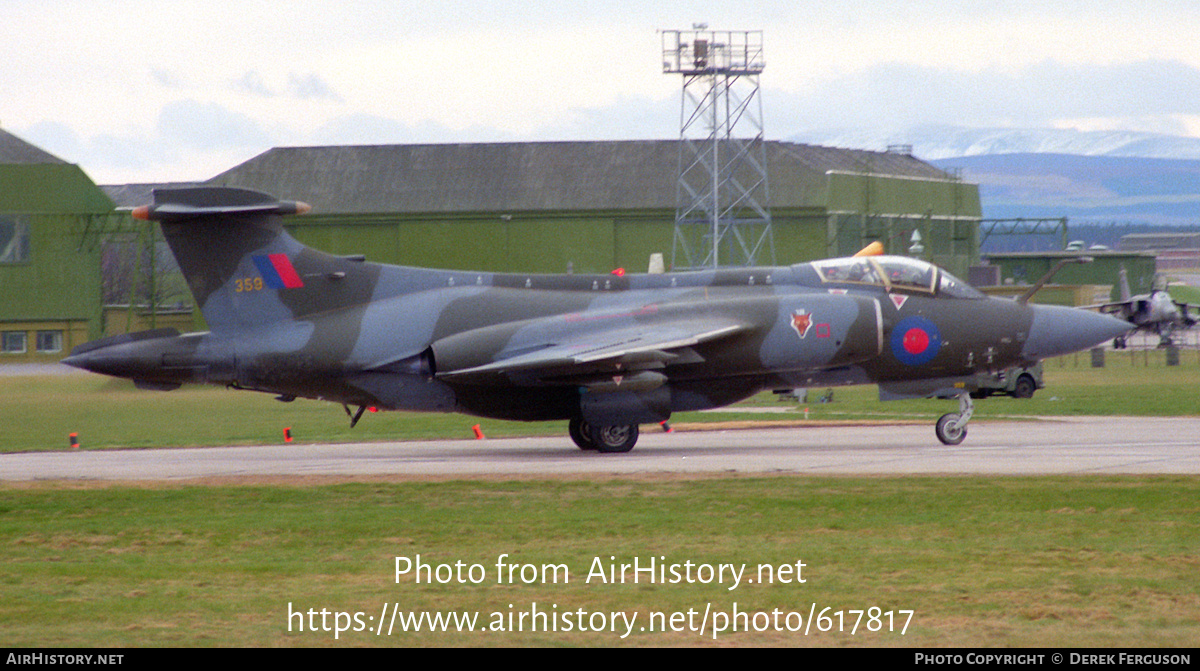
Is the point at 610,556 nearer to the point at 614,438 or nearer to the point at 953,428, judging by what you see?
the point at 614,438

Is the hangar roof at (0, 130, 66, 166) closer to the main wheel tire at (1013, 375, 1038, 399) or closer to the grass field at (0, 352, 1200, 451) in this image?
the grass field at (0, 352, 1200, 451)

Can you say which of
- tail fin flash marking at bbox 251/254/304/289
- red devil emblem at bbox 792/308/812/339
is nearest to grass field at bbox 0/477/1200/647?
red devil emblem at bbox 792/308/812/339

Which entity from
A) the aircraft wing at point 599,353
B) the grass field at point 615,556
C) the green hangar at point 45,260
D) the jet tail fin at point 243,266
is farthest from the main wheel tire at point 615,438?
the green hangar at point 45,260

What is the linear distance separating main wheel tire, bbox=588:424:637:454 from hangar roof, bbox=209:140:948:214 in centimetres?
4566

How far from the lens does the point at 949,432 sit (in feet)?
74.6

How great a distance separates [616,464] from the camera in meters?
20.5

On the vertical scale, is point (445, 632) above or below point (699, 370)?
below

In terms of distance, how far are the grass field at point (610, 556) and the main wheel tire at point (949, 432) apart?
558 cm

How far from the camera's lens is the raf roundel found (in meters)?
23.0

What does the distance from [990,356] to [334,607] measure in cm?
1604

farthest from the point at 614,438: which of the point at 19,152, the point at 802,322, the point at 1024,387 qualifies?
the point at 19,152

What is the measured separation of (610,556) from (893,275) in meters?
12.7

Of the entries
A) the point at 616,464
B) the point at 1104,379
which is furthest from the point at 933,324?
the point at 1104,379
